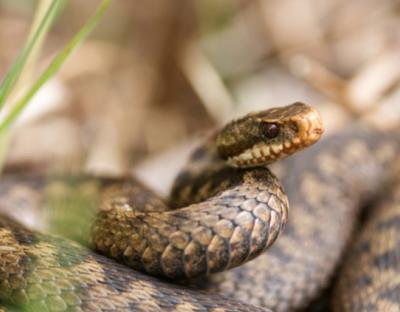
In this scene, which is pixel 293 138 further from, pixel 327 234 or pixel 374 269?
pixel 327 234

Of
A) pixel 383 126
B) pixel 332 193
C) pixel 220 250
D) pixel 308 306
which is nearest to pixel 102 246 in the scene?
pixel 220 250

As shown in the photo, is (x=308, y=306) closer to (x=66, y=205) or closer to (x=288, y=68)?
(x=66, y=205)

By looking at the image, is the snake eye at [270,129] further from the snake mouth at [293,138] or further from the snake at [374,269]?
the snake at [374,269]

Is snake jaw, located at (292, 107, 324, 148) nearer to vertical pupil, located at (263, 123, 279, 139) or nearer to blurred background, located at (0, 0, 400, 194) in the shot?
vertical pupil, located at (263, 123, 279, 139)

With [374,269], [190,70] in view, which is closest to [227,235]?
[374,269]

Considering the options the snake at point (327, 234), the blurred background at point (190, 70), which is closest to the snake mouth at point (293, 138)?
the snake at point (327, 234)

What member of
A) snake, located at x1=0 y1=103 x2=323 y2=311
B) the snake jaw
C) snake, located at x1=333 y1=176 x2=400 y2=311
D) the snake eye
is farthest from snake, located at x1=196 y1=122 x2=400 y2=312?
the snake jaw

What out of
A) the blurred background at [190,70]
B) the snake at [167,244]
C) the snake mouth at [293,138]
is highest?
the blurred background at [190,70]
